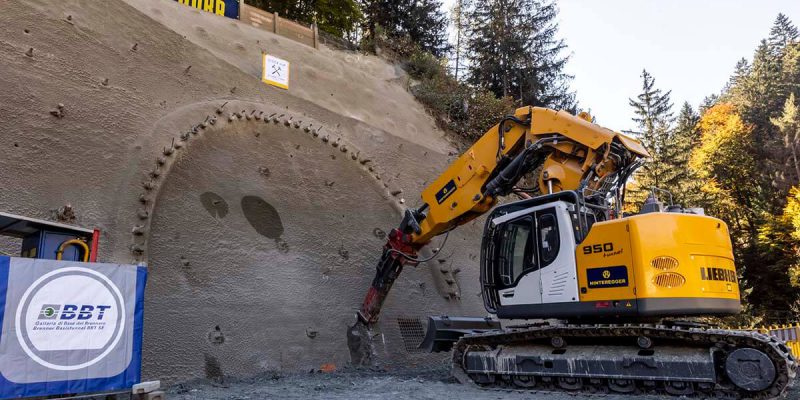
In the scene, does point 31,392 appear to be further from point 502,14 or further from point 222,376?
point 502,14

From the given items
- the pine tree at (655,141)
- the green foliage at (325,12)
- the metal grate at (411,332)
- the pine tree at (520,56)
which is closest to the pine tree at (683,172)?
the pine tree at (655,141)

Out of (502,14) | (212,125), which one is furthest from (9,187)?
(502,14)

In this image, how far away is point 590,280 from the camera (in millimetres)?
7008

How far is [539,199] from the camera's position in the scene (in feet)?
25.6

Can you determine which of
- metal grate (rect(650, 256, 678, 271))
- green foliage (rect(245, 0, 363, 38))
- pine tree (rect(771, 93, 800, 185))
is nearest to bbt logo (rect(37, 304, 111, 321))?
metal grate (rect(650, 256, 678, 271))

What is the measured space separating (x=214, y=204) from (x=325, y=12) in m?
18.2

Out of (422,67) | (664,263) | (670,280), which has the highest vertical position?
(422,67)

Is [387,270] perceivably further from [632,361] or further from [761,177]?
[761,177]

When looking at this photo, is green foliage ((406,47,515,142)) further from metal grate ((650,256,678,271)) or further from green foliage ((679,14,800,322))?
green foliage ((679,14,800,322))

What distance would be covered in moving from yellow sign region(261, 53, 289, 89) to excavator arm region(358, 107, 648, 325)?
6458 mm

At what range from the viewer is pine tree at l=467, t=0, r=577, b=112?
27297 mm

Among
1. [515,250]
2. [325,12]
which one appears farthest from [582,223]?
[325,12]

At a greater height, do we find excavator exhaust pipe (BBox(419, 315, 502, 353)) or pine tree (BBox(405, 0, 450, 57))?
pine tree (BBox(405, 0, 450, 57))

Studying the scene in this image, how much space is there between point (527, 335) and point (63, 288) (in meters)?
5.55
